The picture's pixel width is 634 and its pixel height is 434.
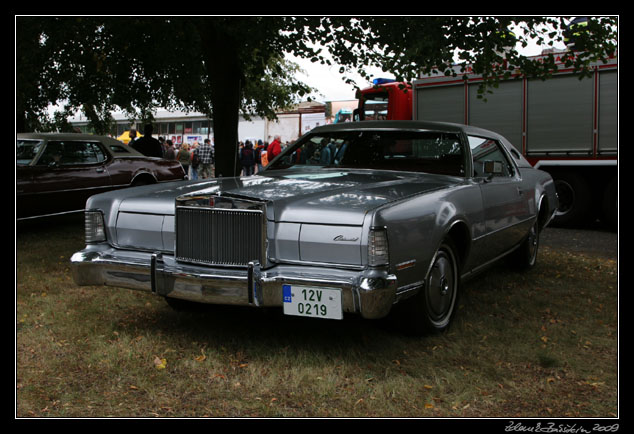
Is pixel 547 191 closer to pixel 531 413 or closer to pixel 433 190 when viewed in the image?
pixel 433 190

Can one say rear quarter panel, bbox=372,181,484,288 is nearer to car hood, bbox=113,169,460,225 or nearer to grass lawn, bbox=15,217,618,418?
car hood, bbox=113,169,460,225

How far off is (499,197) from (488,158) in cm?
56

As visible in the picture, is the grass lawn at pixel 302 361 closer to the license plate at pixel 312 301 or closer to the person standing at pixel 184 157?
the license plate at pixel 312 301

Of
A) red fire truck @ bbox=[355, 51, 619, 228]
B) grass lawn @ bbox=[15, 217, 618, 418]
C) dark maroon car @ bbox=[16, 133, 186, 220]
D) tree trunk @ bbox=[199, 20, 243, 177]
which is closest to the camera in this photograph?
grass lawn @ bbox=[15, 217, 618, 418]

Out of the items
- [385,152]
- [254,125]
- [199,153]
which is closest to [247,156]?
[199,153]

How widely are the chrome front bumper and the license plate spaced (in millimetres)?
30

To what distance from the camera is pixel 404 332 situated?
13.9ft

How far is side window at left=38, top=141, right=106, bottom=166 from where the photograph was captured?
8.92 m

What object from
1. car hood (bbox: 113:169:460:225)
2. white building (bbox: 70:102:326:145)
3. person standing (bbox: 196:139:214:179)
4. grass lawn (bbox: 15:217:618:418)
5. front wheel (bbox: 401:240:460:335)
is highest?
white building (bbox: 70:102:326:145)

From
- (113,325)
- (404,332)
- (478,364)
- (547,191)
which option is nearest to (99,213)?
(113,325)

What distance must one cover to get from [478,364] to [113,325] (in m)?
2.45

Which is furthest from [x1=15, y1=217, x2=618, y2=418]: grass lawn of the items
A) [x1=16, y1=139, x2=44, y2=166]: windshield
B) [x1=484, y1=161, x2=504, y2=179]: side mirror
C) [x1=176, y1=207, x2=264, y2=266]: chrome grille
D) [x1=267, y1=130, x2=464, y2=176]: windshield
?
[x1=16, y1=139, x2=44, y2=166]: windshield

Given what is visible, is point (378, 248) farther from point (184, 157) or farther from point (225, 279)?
point (184, 157)

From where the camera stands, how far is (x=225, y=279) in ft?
12.1
